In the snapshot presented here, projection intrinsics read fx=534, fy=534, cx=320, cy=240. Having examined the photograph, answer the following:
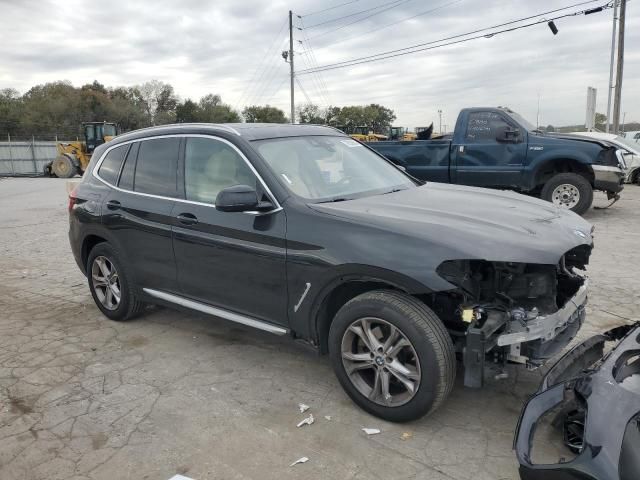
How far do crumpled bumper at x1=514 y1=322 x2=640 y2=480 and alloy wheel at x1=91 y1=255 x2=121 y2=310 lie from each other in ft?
12.3

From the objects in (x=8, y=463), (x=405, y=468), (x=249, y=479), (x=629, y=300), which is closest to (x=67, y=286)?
(x=8, y=463)

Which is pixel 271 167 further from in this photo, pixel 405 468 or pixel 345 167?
pixel 405 468

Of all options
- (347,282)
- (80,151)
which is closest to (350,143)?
(347,282)

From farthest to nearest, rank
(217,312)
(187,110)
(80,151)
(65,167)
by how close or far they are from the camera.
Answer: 1. (187,110)
2. (80,151)
3. (65,167)
4. (217,312)

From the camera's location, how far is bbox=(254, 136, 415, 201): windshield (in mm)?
3764

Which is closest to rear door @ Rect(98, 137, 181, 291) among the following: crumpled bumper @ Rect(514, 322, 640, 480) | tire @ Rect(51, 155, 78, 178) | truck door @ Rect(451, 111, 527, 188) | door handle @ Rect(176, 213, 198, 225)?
door handle @ Rect(176, 213, 198, 225)

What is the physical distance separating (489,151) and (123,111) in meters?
69.9

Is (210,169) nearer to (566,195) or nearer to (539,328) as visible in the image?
(539,328)

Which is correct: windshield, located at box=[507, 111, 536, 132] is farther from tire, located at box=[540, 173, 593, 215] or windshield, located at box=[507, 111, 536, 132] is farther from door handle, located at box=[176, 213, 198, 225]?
door handle, located at box=[176, 213, 198, 225]

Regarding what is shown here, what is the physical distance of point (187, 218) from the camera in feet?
13.3

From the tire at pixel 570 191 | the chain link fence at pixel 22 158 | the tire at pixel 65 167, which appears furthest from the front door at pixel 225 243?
the chain link fence at pixel 22 158

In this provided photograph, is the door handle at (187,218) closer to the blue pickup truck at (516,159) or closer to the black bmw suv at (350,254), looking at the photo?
the black bmw suv at (350,254)

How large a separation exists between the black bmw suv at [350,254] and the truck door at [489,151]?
650 centimetres

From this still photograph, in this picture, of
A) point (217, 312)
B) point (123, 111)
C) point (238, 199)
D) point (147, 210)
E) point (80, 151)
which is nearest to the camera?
point (238, 199)
